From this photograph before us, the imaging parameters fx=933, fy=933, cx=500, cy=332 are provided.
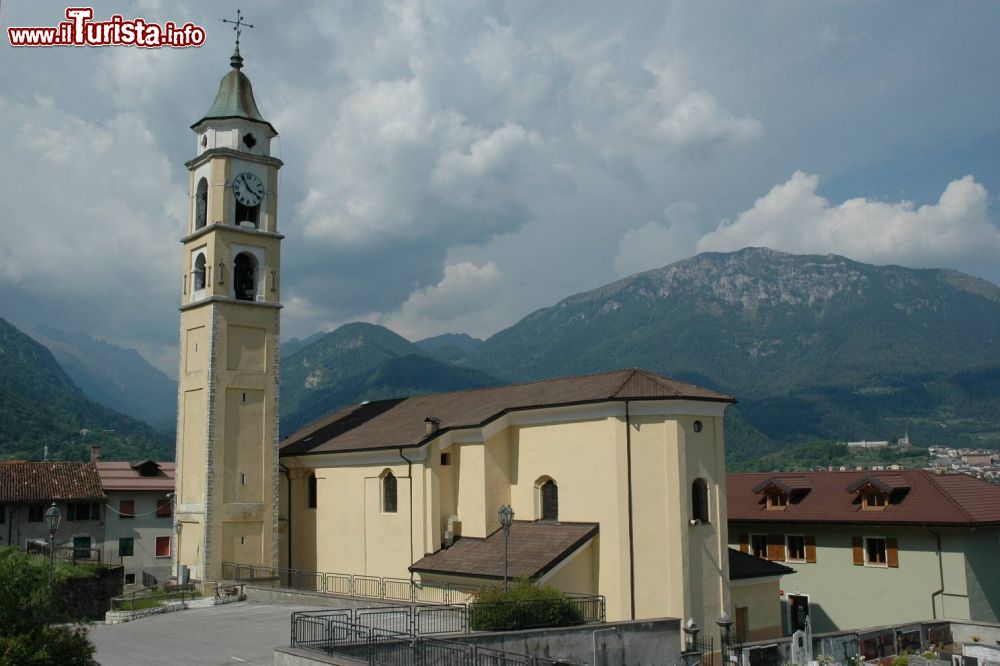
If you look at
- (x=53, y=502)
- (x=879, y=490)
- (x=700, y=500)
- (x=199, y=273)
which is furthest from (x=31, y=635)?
(x=53, y=502)

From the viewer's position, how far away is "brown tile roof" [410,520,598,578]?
1204 inches

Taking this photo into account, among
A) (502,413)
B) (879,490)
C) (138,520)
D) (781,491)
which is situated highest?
(502,413)

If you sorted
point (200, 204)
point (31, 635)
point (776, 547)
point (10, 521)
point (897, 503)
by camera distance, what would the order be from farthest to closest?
point (10, 521) < point (776, 547) < point (200, 204) < point (897, 503) < point (31, 635)

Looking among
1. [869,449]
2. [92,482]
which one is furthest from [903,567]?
[869,449]

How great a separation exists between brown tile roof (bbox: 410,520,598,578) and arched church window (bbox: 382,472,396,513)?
12.3 ft

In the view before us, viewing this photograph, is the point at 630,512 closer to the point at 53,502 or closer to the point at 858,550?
the point at 858,550

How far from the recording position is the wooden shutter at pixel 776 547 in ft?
144

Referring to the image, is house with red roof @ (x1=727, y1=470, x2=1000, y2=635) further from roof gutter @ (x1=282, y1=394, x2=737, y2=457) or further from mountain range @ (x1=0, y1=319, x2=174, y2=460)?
mountain range @ (x1=0, y1=319, x2=174, y2=460)

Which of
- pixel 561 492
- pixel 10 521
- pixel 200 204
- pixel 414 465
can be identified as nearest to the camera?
pixel 561 492

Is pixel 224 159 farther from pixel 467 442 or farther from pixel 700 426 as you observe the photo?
pixel 700 426

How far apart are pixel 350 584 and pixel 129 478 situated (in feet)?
64.5

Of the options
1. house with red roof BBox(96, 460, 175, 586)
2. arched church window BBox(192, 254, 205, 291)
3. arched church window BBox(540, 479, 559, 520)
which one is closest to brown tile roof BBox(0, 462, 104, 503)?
house with red roof BBox(96, 460, 175, 586)

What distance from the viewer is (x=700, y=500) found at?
32375 mm

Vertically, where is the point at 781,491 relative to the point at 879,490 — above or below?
below
